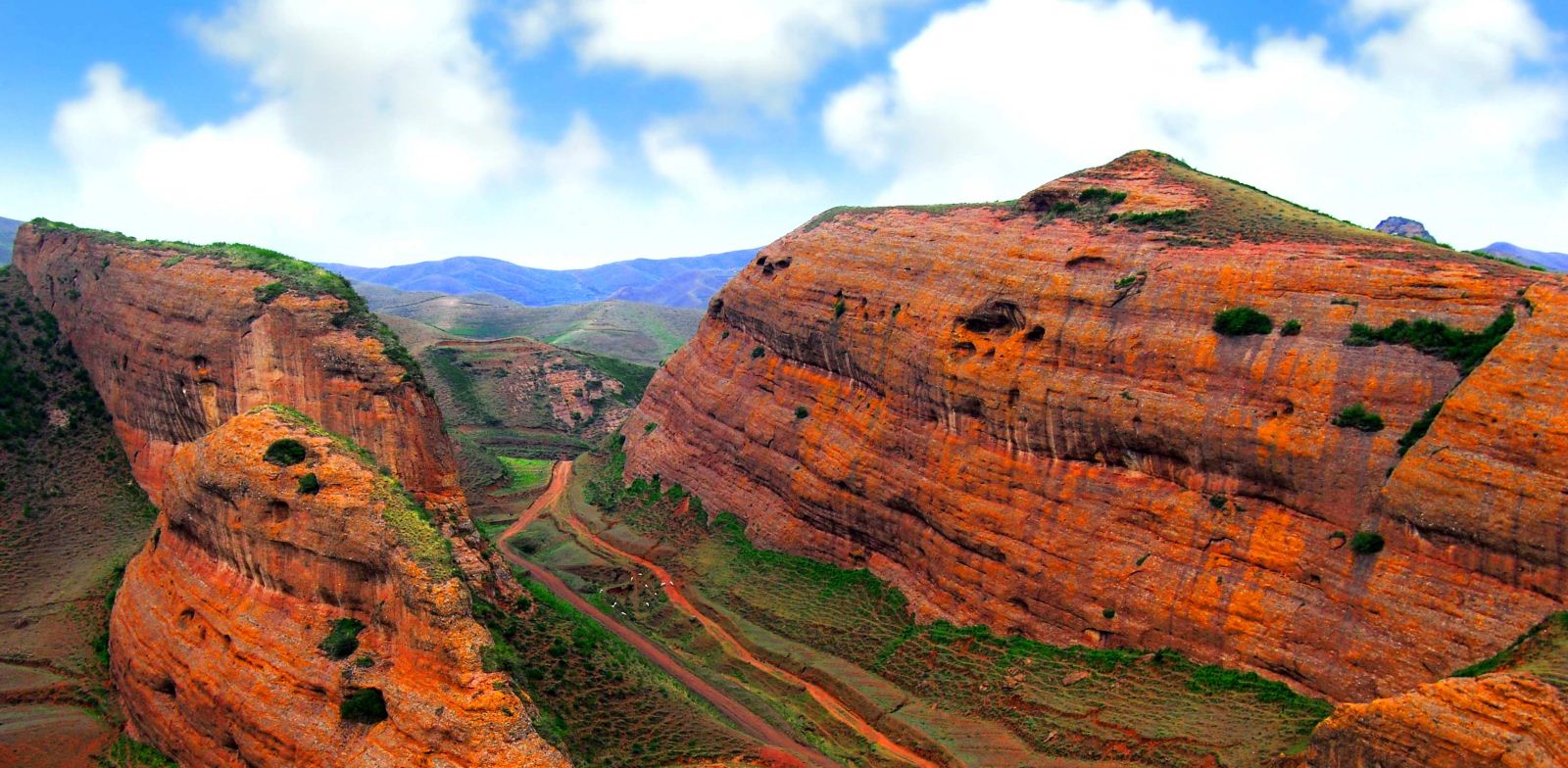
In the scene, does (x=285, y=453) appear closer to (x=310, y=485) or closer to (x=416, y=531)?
(x=310, y=485)

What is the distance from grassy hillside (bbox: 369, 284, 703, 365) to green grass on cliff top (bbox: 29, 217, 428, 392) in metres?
99.8

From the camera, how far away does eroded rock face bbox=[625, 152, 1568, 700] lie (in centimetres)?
2447

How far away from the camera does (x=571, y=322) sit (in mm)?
173250

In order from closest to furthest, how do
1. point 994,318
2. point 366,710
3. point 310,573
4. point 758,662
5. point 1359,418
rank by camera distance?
point 366,710 < point 310,573 < point 1359,418 < point 758,662 < point 994,318

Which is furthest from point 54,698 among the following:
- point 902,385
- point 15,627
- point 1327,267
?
point 1327,267

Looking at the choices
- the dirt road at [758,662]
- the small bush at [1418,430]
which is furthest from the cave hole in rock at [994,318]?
the dirt road at [758,662]

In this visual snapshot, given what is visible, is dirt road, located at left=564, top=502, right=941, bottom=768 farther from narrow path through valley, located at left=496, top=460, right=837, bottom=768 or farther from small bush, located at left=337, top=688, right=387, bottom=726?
small bush, located at left=337, top=688, right=387, bottom=726

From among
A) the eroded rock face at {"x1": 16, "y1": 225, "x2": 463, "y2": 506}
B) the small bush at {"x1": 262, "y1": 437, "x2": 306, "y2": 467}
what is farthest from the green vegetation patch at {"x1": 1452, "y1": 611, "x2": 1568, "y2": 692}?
the small bush at {"x1": 262, "y1": 437, "x2": 306, "y2": 467}

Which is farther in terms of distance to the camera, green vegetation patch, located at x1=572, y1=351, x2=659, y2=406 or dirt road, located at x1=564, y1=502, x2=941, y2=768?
green vegetation patch, located at x1=572, y1=351, x2=659, y2=406

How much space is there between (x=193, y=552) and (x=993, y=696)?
25.3 m

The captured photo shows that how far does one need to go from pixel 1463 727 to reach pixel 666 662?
2537 cm

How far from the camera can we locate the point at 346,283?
131ft

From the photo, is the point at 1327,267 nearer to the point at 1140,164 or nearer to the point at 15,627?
the point at 1140,164

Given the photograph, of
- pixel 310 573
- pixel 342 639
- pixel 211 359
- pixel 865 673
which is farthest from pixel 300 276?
pixel 865 673
